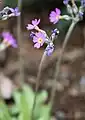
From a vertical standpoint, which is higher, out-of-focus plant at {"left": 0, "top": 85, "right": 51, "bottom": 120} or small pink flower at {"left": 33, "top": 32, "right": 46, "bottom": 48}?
small pink flower at {"left": 33, "top": 32, "right": 46, "bottom": 48}

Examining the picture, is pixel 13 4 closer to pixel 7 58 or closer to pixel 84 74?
pixel 7 58

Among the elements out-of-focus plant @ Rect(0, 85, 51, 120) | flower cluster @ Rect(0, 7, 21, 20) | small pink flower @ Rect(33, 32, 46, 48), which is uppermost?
flower cluster @ Rect(0, 7, 21, 20)

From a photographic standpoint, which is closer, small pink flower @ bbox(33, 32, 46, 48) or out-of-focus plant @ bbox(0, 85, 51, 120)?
small pink flower @ bbox(33, 32, 46, 48)

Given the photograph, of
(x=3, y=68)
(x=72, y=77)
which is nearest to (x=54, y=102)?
(x=72, y=77)

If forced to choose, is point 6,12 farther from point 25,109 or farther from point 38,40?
point 25,109

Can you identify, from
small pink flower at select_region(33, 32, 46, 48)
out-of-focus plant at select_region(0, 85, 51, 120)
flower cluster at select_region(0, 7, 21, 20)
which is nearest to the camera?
small pink flower at select_region(33, 32, 46, 48)

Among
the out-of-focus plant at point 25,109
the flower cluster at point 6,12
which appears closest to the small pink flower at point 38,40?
the flower cluster at point 6,12

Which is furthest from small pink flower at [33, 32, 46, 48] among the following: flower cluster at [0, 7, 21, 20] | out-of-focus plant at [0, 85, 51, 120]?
out-of-focus plant at [0, 85, 51, 120]

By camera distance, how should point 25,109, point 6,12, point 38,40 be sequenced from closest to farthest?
point 38,40
point 6,12
point 25,109

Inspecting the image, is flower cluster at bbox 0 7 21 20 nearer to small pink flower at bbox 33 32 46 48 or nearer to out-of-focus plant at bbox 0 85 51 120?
small pink flower at bbox 33 32 46 48

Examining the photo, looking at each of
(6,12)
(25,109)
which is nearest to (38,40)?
(6,12)

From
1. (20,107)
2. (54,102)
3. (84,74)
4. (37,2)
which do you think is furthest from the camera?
(37,2)
